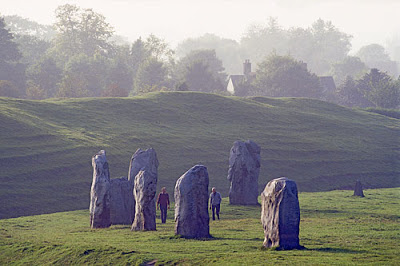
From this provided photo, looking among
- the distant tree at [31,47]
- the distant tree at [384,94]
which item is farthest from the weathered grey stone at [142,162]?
the distant tree at [31,47]

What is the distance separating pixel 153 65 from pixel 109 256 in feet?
410

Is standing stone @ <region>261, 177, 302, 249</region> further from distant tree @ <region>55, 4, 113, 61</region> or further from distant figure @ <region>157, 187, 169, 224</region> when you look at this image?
distant tree @ <region>55, 4, 113, 61</region>

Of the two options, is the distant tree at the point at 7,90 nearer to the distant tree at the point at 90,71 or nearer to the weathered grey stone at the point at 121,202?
the distant tree at the point at 90,71

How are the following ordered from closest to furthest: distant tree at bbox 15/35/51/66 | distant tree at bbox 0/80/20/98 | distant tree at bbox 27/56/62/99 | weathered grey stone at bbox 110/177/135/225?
1. weathered grey stone at bbox 110/177/135/225
2. distant tree at bbox 0/80/20/98
3. distant tree at bbox 27/56/62/99
4. distant tree at bbox 15/35/51/66

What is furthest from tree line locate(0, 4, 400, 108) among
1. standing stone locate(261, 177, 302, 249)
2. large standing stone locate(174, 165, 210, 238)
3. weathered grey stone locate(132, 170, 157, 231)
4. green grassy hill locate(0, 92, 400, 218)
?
standing stone locate(261, 177, 302, 249)

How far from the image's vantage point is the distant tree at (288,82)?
14488 centimetres

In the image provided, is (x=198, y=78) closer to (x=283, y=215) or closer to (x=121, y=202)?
(x=121, y=202)

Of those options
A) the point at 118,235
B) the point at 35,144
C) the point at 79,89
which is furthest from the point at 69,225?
the point at 79,89

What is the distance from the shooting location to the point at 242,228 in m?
37.0

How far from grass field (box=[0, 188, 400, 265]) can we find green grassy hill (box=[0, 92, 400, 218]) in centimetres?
1309

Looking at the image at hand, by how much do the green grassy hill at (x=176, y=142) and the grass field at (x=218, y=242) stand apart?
13091 millimetres

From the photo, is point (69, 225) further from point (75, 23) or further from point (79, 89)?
point (75, 23)

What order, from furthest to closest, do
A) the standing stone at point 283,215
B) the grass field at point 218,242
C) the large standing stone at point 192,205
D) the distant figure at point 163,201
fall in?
the distant figure at point 163,201 → the large standing stone at point 192,205 → the standing stone at point 283,215 → the grass field at point 218,242

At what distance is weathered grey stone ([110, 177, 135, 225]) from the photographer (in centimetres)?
4019
